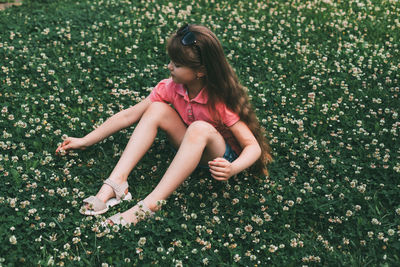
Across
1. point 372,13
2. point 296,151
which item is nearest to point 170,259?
point 296,151

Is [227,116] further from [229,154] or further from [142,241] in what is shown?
[142,241]

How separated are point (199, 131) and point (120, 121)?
0.92 m

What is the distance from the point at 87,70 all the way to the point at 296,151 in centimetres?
284

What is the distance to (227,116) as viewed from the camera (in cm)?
380

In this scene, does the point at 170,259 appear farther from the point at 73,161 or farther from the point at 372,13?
the point at 372,13

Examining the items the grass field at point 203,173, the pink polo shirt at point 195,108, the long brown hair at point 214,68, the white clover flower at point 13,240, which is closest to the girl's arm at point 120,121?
the pink polo shirt at point 195,108

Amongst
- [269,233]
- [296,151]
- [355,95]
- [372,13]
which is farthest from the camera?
[372,13]

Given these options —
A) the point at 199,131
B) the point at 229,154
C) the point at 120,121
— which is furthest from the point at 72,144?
the point at 229,154

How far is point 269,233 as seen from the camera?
356 centimetres

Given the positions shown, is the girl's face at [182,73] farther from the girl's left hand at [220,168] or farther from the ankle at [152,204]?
the ankle at [152,204]

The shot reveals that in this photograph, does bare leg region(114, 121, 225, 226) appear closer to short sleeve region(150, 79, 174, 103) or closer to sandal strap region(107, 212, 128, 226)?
sandal strap region(107, 212, 128, 226)

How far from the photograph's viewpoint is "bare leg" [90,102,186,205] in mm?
3791

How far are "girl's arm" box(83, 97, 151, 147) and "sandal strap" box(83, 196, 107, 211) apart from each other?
720 millimetres

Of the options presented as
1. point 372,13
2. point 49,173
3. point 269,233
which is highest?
point 372,13
